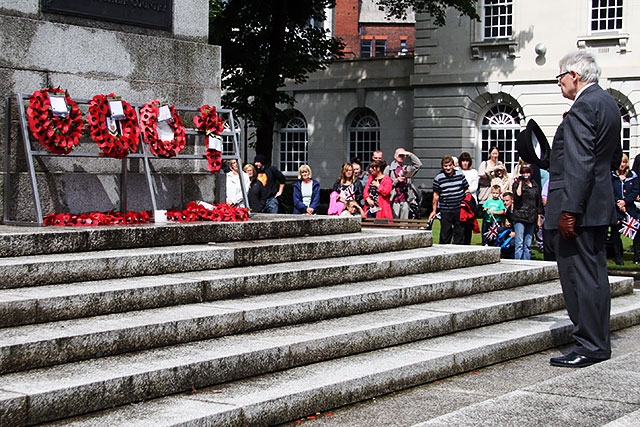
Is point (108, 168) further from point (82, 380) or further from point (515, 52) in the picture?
point (515, 52)

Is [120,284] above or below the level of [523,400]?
above

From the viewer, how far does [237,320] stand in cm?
772

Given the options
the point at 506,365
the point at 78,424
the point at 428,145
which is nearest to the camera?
the point at 78,424

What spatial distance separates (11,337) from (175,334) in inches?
44.4

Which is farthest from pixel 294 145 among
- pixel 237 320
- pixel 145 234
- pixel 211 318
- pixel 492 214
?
pixel 211 318

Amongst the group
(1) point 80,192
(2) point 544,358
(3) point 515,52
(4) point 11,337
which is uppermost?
(3) point 515,52

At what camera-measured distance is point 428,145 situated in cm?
3766

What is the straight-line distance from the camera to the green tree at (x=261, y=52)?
29625 millimetres

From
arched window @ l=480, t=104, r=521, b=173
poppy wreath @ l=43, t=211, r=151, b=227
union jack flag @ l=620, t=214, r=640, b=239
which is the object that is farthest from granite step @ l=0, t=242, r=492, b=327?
arched window @ l=480, t=104, r=521, b=173

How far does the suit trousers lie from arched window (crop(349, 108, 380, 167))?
32552 millimetres

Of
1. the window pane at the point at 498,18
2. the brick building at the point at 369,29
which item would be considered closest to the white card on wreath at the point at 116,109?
the window pane at the point at 498,18

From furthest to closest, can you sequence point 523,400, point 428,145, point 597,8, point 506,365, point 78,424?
point 428,145, point 597,8, point 506,365, point 523,400, point 78,424

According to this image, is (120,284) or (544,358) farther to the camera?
(544,358)

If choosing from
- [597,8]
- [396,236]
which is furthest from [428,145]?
[396,236]
